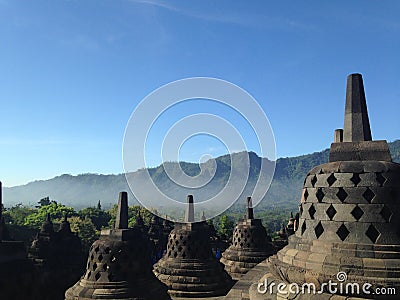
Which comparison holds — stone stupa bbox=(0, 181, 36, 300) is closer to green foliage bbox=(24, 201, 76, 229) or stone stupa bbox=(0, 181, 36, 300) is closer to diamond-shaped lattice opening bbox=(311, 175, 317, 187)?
diamond-shaped lattice opening bbox=(311, 175, 317, 187)

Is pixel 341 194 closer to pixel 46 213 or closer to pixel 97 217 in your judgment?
pixel 46 213

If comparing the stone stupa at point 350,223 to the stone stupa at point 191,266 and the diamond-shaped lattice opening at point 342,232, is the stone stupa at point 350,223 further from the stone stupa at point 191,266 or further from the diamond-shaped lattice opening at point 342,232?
the stone stupa at point 191,266

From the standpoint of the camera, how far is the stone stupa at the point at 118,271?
11.6m

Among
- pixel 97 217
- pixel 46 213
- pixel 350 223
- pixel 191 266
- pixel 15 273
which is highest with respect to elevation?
pixel 350 223

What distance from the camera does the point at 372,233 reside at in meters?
6.06

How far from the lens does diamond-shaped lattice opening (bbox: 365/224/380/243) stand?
6039 mm

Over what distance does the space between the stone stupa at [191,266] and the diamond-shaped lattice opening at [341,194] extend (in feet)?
39.4

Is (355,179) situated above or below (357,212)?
above

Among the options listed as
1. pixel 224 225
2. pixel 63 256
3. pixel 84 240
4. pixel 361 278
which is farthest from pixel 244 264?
pixel 224 225

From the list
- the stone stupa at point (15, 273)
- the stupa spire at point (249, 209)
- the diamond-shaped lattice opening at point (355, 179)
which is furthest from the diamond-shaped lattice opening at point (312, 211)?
the stupa spire at point (249, 209)

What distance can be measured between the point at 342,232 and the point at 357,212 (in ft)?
1.37

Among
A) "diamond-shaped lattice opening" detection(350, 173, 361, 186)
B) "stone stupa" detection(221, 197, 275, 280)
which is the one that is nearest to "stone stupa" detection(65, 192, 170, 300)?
"diamond-shaped lattice opening" detection(350, 173, 361, 186)

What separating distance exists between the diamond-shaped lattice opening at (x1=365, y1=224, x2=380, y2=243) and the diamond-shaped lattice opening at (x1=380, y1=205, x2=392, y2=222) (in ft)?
0.83

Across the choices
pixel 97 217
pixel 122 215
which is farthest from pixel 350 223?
pixel 97 217
